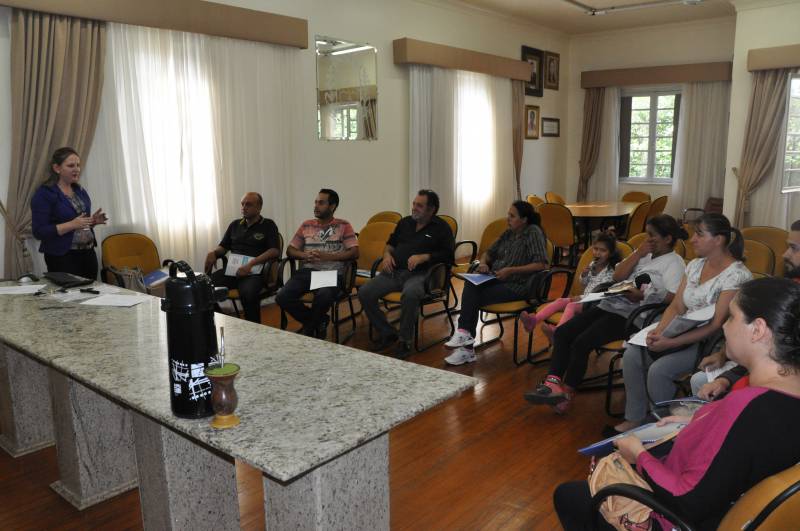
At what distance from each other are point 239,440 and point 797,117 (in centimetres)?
823

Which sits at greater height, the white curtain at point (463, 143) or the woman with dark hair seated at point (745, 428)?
the white curtain at point (463, 143)

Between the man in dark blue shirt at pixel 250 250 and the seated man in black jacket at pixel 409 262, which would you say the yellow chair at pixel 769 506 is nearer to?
the seated man in black jacket at pixel 409 262

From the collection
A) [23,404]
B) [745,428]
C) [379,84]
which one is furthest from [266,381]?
[379,84]

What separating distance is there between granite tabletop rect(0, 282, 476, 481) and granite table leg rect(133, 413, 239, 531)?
217mm

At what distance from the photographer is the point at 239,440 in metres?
1.44

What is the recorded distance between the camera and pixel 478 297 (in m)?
4.19

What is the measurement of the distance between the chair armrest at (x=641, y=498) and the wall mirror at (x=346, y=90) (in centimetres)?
515

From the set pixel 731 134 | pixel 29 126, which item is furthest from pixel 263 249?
pixel 731 134

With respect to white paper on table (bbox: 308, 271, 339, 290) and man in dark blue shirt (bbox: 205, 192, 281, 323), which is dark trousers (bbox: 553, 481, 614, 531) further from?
man in dark blue shirt (bbox: 205, 192, 281, 323)

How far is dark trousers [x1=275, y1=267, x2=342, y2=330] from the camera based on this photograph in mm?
4375

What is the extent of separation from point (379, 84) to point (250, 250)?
286 centimetres

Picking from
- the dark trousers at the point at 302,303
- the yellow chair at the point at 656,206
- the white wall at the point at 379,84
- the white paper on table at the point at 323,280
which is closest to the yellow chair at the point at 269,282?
the dark trousers at the point at 302,303

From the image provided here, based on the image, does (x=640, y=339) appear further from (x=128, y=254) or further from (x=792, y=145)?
(x=792, y=145)

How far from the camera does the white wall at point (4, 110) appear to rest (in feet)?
13.6
